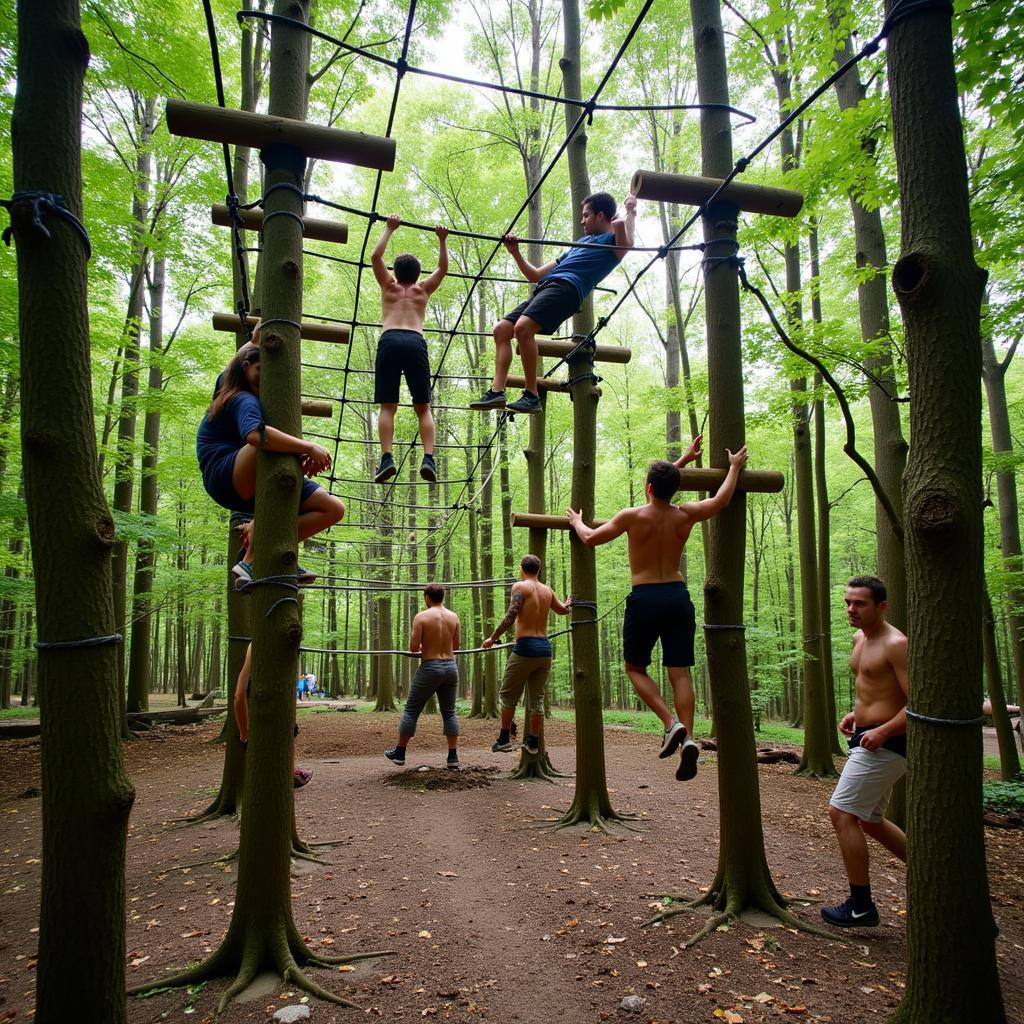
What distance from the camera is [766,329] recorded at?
720cm

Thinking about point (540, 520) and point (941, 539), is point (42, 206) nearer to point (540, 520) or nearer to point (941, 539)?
point (941, 539)

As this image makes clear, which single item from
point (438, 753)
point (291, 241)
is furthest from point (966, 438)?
point (438, 753)

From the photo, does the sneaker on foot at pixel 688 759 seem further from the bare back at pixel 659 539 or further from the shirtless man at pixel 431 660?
the shirtless man at pixel 431 660

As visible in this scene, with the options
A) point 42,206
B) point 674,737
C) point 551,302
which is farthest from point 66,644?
point 551,302

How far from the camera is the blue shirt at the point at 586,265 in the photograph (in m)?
4.06

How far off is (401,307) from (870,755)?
12.9 feet

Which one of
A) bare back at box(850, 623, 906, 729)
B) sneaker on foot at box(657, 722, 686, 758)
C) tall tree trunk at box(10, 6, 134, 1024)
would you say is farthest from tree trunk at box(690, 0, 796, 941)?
tall tree trunk at box(10, 6, 134, 1024)

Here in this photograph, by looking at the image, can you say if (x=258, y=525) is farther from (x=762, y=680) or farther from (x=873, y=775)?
(x=762, y=680)

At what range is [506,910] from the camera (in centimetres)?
336

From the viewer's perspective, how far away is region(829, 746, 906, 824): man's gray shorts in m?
3.17

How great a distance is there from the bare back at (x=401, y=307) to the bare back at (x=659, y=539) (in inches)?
81.2

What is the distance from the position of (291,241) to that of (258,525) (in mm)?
1366

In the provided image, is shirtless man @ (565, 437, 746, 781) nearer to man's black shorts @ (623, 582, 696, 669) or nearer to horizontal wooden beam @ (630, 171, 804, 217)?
man's black shorts @ (623, 582, 696, 669)

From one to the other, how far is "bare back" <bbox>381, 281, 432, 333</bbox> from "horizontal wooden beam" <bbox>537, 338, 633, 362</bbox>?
1.58 m
